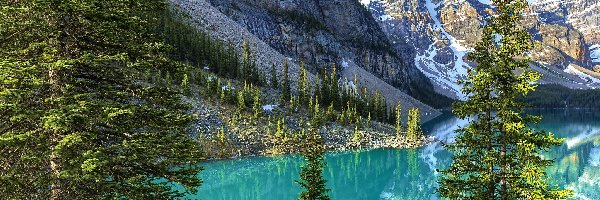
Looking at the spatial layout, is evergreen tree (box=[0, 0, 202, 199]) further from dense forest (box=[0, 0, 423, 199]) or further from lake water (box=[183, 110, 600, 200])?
lake water (box=[183, 110, 600, 200])

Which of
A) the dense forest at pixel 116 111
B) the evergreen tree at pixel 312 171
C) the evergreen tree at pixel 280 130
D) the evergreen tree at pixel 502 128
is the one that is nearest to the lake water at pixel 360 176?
the evergreen tree at pixel 280 130

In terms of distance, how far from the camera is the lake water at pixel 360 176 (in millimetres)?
58219

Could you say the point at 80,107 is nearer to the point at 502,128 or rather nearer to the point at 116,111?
the point at 116,111

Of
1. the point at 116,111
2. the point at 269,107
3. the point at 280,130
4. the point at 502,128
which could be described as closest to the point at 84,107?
the point at 116,111

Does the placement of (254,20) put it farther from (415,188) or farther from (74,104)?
(74,104)

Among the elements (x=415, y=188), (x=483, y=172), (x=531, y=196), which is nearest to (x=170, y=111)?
(x=483, y=172)

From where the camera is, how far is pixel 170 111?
1105cm

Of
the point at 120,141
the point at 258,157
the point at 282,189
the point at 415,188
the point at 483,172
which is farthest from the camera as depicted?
the point at 258,157

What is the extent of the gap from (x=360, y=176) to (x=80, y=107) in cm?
6466

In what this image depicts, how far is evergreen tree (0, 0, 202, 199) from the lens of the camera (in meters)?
8.95

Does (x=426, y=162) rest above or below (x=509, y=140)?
below

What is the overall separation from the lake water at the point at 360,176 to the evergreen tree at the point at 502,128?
132ft

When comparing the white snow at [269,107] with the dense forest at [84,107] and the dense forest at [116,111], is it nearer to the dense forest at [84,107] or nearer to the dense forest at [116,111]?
the dense forest at [116,111]

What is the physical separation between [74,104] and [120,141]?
5.14ft
